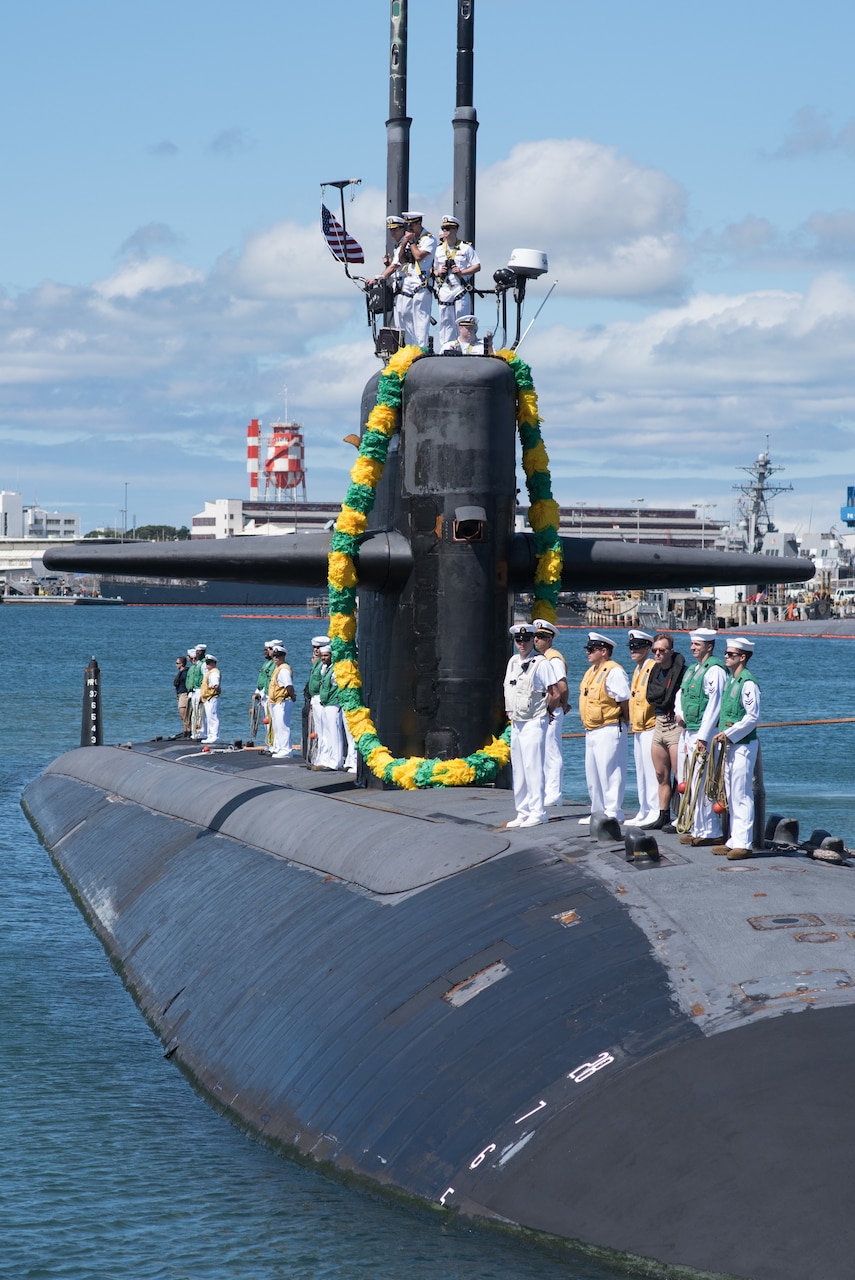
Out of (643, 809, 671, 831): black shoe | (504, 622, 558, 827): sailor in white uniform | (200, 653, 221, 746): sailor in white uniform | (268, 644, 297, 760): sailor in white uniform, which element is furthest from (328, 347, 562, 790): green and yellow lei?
(200, 653, 221, 746): sailor in white uniform

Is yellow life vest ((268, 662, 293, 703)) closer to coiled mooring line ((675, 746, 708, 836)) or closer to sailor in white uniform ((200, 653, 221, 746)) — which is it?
sailor in white uniform ((200, 653, 221, 746))

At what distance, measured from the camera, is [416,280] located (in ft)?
47.5

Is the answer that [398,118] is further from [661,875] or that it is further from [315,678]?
[661,875]

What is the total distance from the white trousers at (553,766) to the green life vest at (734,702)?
58.0 inches

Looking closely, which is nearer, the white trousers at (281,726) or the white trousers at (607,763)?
the white trousers at (607,763)

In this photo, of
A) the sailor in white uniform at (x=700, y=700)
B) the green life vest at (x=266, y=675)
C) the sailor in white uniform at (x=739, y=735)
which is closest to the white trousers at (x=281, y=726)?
the green life vest at (x=266, y=675)

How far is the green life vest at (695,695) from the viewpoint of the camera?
10969 mm

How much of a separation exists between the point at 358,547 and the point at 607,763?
2.83 meters

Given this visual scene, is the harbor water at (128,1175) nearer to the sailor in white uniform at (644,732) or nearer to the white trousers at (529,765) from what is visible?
the white trousers at (529,765)

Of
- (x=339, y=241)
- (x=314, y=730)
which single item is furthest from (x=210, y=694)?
(x=339, y=241)

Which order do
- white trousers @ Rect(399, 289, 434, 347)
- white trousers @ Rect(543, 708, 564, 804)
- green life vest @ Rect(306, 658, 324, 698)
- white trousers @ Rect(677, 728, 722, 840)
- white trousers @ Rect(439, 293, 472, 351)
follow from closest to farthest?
white trousers @ Rect(677, 728, 722, 840), white trousers @ Rect(543, 708, 564, 804), white trousers @ Rect(439, 293, 472, 351), white trousers @ Rect(399, 289, 434, 347), green life vest @ Rect(306, 658, 324, 698)

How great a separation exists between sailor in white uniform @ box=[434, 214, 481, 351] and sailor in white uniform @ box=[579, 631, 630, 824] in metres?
4.18

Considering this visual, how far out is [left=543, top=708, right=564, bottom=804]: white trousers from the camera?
1148 centimetres

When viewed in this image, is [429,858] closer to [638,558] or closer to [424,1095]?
[424,1095]
